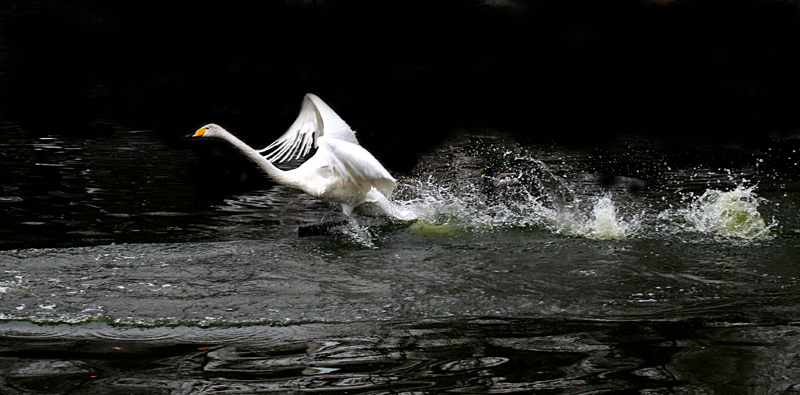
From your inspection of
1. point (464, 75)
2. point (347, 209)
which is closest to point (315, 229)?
point (347, 209)

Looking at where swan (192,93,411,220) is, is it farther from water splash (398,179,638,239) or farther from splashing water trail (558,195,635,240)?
splashing water trail (558,195,635,240)

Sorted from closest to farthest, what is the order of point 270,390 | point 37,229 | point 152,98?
point 270,390, point 37,229, point 152,98

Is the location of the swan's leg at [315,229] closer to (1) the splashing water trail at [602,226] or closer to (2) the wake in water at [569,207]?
(2) the wake in water at [569,207]


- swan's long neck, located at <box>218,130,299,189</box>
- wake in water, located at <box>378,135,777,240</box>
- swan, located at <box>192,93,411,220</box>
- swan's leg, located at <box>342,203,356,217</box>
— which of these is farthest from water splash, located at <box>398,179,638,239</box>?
swan's long neck, located at <box>218,130,299,189</box>

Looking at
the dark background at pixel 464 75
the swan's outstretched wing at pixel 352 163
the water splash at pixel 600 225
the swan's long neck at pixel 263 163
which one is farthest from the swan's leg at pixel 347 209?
the dark background at pixel 464 75

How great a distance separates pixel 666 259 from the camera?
524 centimetres

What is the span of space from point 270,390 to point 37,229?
3.92 meters

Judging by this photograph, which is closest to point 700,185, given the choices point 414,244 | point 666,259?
point 666,259

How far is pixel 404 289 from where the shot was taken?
15.3 feet

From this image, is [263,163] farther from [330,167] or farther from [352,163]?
[352,163]

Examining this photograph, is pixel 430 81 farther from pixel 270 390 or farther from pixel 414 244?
pixel 270 390

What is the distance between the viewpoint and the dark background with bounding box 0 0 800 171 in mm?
11766

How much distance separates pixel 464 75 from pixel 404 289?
30.0 ft

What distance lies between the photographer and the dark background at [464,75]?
11766 millimetres
